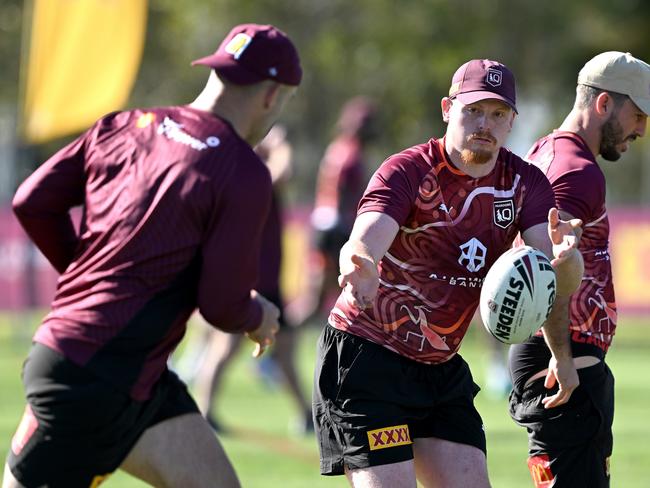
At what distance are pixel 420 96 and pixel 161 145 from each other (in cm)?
3752

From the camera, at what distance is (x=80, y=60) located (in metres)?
15.8

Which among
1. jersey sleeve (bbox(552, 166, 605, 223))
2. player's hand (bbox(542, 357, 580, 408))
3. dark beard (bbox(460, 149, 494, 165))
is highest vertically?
dark beard (bbox(460, 149, 494, 165))

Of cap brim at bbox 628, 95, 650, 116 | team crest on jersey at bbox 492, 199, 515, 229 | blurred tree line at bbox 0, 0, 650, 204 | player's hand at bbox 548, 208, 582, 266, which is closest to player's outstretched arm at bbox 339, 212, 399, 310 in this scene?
team crest on jersey at bbox 492, 199, 515, 229

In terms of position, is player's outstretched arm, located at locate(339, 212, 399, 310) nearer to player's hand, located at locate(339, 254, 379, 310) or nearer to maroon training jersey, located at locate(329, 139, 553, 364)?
player's hand, located at locate(339, 254, 379, 310)

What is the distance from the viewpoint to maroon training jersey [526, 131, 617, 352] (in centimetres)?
579

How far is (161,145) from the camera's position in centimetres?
481

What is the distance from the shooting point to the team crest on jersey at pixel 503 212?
18.4 ft

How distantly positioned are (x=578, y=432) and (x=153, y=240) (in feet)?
7.60

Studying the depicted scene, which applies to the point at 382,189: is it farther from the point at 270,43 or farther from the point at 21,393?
the point at 21,393

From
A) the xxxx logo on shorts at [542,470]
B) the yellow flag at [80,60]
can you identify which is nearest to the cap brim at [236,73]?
the xxxx logo on shorts at [542,470]

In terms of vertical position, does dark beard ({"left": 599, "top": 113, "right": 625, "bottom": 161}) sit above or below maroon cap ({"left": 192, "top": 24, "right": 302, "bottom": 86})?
below

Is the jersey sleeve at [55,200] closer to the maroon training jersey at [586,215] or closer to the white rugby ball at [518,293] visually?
the white rugby ball at [518,293]

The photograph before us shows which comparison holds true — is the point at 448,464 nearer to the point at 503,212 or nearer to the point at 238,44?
the point at 503,212

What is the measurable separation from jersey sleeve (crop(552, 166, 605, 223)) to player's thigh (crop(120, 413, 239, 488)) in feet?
5.84
